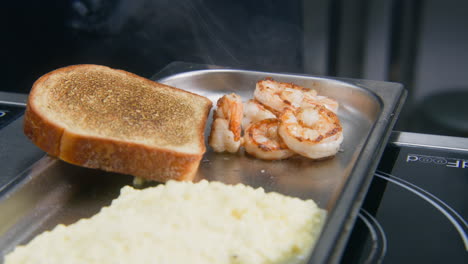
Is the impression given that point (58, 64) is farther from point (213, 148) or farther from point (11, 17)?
point (213, 148)

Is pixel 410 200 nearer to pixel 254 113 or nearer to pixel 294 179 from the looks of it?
pixel 294 179

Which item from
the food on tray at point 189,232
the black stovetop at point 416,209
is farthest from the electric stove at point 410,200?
the food on tray at point 189,232

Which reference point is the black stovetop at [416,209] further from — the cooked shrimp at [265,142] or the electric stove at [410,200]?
the cooked shrimp at [265,142]

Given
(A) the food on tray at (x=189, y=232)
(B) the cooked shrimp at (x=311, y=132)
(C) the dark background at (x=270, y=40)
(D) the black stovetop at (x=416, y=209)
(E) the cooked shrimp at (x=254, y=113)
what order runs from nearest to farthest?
1. (A) the food on tray at (x=189, y=232)
2. (D) the black stovetop at (x=416, y=209)
3. (B) the cooked shrimp at (x=311, y=132)
4. (E) the cooked shrimp at (x=254, y=113)
5. (C) the dark background at (x=270, y=40)

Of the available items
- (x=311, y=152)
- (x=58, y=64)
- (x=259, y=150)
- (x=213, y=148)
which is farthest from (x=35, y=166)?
(x=58, y=64)

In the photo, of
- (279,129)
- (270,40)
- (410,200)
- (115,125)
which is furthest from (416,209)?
(270,40)

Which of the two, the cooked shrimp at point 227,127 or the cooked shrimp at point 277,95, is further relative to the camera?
the cooked shrimp at point 277,95
